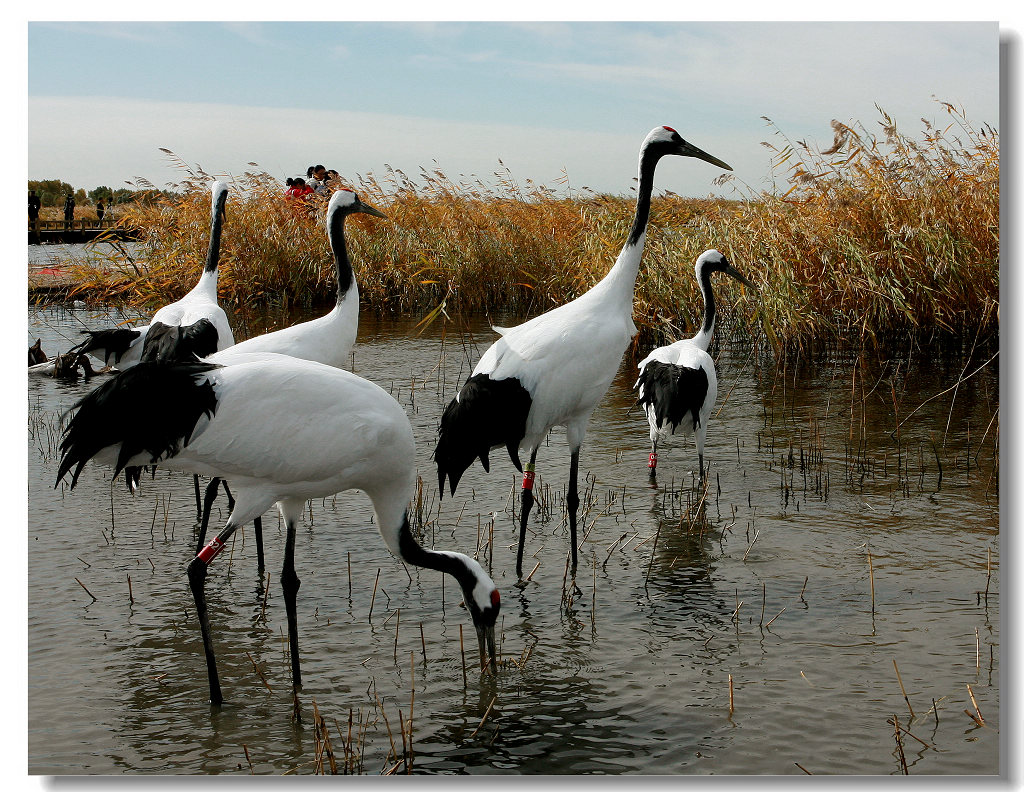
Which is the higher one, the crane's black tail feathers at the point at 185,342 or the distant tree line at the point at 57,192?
→ the distant tree line at the point at 57,192

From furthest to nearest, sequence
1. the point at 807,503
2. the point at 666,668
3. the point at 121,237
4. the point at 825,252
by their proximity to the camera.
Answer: the point at 121,237 < the point at 825,252 < the point at 807,503 < the point at 666,668

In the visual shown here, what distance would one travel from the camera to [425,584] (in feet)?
14.2

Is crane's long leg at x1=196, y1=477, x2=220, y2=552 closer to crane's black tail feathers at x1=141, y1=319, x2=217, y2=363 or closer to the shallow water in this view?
the shallow water

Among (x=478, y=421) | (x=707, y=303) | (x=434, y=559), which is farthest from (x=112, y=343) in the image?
(x=707, y=303)

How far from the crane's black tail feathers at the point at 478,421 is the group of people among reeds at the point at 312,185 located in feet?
24.7

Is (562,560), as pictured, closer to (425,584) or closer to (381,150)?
(425,584)

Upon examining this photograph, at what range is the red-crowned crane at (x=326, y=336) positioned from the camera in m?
4.56

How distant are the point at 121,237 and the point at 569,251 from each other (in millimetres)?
4289

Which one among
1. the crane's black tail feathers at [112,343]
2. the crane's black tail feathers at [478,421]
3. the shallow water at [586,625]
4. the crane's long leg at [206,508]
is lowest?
the shallow water at [586,625]

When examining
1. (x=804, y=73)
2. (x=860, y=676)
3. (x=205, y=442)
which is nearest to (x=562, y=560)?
(x=860, y=676)

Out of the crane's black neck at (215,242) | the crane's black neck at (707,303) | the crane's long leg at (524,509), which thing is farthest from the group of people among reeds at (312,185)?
the crane's long leg at (524,509)

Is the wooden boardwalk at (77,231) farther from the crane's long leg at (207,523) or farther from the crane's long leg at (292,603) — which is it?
the crane's long leg at (292,603)

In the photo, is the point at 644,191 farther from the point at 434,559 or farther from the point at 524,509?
the point at 434,559

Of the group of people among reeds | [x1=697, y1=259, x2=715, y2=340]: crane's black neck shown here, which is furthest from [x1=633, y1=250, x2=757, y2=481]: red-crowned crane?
the group of people among reeds
